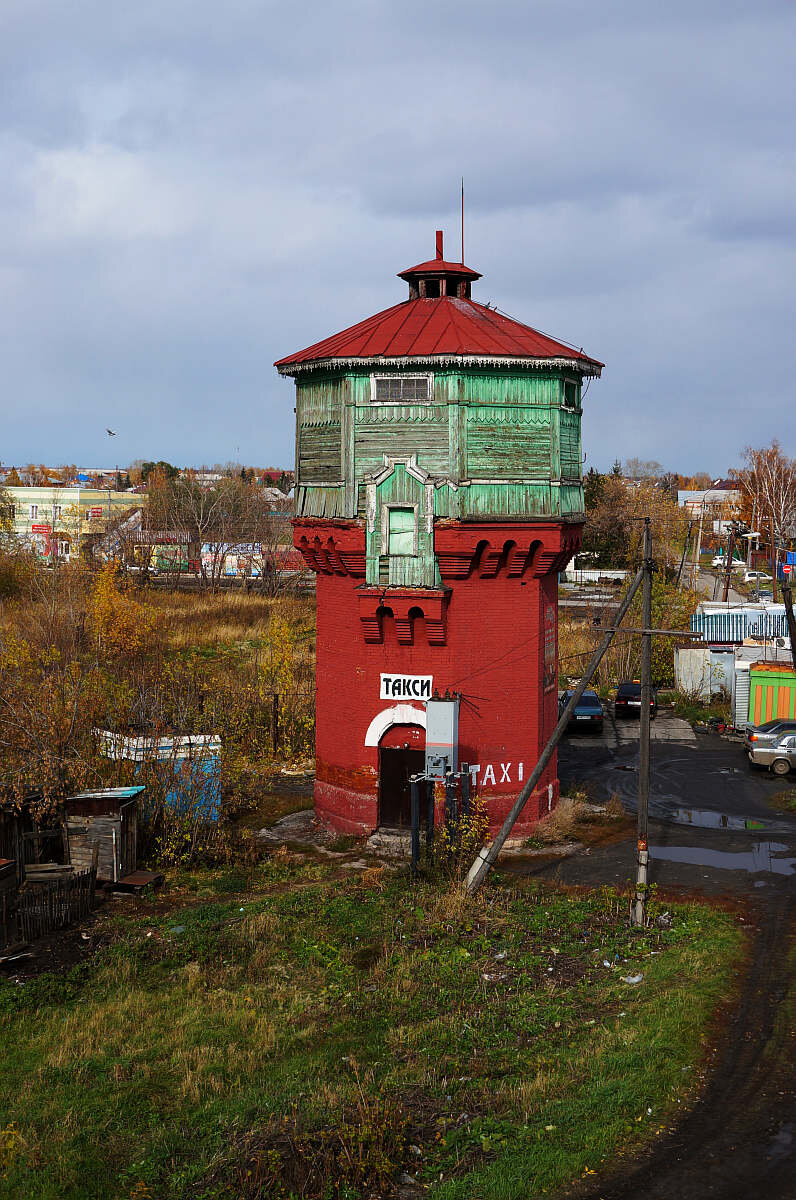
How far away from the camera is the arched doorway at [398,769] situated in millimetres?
23844

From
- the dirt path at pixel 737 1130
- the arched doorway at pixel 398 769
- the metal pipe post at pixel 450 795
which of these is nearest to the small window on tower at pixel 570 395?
the arched doorway at pixel 398 769

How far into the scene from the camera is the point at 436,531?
2289 cm

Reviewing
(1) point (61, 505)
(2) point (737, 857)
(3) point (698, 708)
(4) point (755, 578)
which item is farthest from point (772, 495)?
(1) point (61, 505)

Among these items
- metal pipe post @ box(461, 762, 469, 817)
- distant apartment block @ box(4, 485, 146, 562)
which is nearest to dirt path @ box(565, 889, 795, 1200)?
metal pipe post @ box(461, 762, 469, 817)

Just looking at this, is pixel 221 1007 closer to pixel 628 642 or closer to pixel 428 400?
pixel 428 400

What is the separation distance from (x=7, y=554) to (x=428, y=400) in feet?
156

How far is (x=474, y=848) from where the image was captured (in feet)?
72.1

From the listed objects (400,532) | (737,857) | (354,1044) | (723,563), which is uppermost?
(723,563)

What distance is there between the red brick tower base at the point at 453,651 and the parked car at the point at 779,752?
9.66m

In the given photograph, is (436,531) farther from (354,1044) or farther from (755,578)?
(755,578)

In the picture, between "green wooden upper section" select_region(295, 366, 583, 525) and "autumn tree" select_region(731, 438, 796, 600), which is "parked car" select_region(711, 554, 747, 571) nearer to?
"autumn tree" select_region(731, 438, 796, 600)

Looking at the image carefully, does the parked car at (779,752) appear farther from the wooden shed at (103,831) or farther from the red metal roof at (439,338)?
the wooden shed at (103,831)

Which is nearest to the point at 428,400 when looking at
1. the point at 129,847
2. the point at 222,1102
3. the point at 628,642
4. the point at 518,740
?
the point at 518,740

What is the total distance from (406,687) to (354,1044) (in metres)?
10.2
